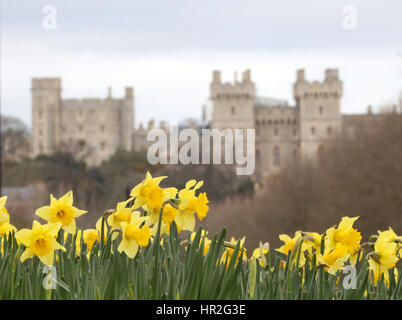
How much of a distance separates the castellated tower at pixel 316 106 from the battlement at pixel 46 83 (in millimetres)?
17554

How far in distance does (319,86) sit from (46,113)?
775 inches

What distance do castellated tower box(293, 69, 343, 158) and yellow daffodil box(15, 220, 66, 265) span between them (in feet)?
158

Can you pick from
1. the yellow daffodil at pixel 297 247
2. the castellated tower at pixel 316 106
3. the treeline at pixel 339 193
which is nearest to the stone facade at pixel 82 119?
the castellated tower at pixel 316 106

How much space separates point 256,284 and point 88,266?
0.34m

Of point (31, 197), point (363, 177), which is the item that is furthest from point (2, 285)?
point (31, 197)

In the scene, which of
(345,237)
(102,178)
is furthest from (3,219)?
(102,178)

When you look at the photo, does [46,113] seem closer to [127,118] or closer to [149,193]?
[127,118]

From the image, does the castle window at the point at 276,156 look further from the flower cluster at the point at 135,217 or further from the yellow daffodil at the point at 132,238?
the yellow daffodil at the point at 132,238

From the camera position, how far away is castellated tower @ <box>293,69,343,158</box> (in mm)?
49938

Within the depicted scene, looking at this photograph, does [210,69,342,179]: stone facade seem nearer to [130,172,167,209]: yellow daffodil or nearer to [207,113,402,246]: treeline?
[207,113,402,246]: treeline

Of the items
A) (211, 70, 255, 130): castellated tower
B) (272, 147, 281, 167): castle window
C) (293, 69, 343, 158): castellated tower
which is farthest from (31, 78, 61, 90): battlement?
(293, 69, 343, 158): castellated tower

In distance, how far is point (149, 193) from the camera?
1.66 m
